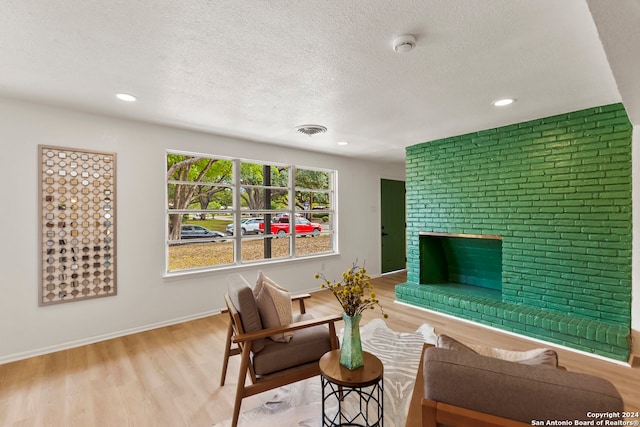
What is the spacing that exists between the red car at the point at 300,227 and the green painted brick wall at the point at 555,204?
2154 mm

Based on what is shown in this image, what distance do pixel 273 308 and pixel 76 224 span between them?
243 centimetres

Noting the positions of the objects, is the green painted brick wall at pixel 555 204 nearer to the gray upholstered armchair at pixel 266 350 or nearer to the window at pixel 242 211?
the window at pixel 242 211

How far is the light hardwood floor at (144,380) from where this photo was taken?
1982 mm

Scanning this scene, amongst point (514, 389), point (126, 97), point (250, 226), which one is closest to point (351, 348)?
point (514, 389)

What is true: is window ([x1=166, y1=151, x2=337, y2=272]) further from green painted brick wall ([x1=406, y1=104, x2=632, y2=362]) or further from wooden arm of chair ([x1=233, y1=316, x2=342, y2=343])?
wooden arm of chair ([x1=233, y1=316, x2=342, y2=343])

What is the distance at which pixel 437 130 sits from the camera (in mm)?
3770

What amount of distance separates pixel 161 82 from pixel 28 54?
774mm

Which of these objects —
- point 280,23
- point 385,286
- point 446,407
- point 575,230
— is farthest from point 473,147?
point 446,407

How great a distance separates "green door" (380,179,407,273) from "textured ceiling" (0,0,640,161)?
3.19m

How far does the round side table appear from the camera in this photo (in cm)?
158

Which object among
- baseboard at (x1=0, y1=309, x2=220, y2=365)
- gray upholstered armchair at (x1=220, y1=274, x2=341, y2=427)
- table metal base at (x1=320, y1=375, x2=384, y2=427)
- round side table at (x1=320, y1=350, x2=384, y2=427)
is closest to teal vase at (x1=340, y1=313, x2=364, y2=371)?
round side table at (x1=320, y1=350, x2=384, y2=427)

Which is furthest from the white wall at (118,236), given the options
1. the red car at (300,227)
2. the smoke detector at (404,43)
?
the smoke detector at (404,43)

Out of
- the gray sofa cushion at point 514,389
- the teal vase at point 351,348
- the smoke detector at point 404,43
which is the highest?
the smoke detector at point 404,43

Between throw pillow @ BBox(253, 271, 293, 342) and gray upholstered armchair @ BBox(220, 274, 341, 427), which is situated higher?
throw pillow @ BBox(253, 271, 293, 342)
